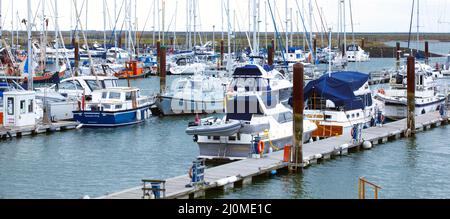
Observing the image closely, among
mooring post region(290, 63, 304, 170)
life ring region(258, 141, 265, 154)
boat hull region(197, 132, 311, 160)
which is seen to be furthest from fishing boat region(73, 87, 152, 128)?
mooring post region(290, 63, 304, 170)

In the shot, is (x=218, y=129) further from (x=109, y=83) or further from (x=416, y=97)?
(x=416, y=97)

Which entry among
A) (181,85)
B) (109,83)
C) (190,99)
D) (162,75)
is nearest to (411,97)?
(190,99)

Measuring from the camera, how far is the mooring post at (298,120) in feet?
93.8

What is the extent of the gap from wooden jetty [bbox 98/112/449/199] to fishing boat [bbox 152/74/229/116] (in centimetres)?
1311

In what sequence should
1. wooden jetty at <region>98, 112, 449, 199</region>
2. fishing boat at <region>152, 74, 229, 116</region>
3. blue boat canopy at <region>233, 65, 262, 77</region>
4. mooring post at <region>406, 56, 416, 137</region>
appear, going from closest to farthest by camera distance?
wooden jetty at <region>98, 112, 449, 199</region>, blue boat canopy at <region>233, 65, 262, 77</region>, mooring post at <region>406, 56, 416, 137</region>, fishing boat at <region>152, 74, 229, 116</region>

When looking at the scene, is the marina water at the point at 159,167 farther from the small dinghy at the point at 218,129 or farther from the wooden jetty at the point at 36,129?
the small dinghy at the point at 218,129

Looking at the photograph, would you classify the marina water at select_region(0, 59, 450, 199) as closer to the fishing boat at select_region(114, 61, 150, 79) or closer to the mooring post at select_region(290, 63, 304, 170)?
the mooring post at select_region(290, 63, 304, 170)

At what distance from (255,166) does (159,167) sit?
4632 mm

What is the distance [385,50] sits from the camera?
518ft

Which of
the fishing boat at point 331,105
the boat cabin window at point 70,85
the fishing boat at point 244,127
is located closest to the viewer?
the fishing boat at point 244,127

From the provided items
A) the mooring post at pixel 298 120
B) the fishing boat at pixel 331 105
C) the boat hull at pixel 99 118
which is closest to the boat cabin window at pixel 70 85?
the boat hull at pixel 99 118

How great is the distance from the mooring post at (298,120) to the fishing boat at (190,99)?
20.6 metres

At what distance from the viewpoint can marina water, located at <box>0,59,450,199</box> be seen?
2650 cm
